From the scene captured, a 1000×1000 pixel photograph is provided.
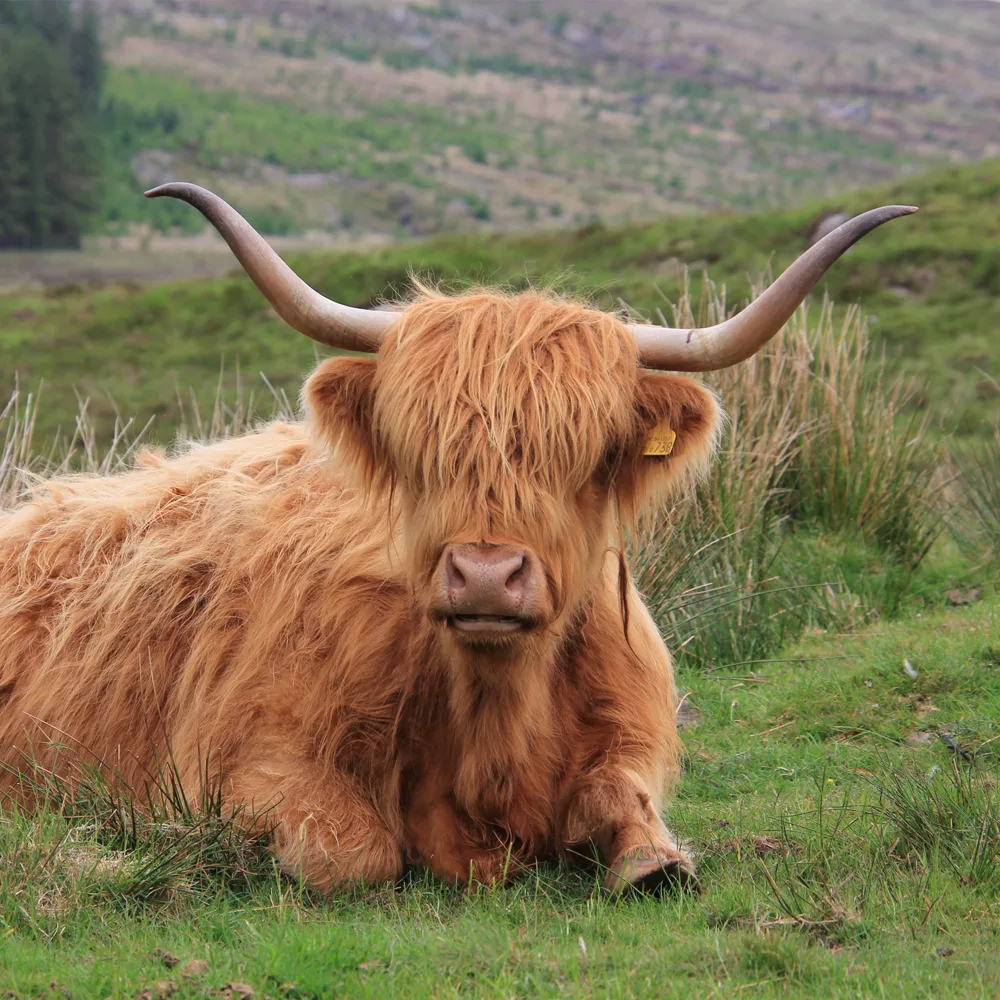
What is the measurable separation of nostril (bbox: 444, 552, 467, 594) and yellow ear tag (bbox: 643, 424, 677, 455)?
66cm

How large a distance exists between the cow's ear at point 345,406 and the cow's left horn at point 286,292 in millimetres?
63

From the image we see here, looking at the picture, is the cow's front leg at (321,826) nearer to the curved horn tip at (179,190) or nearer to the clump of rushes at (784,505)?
the curved horn tip at (179,190)

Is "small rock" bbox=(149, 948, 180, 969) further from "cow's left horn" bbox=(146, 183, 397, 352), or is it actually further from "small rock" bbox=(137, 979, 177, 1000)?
"cow's left horn" bbox=(146, 183, 397, 352)

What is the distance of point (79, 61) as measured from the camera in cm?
A: 8094

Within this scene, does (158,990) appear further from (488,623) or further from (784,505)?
(784,505)

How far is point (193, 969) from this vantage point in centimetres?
250

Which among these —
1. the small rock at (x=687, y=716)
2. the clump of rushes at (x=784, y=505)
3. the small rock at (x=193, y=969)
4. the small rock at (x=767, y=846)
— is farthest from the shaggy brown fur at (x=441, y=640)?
the clump of rushes at (x=784, y=505)

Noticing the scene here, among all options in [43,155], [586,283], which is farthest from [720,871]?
[43,155]

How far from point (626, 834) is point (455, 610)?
767 mm

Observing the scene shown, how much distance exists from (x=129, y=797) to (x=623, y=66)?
163734mm

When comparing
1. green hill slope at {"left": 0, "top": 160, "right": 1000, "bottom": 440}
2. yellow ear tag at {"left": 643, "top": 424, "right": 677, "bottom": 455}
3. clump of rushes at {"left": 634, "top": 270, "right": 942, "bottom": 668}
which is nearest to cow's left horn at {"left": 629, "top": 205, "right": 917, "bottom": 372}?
yellow ear tag at {"left": 643, "top": 424, "right": 677, "bottom": 455}

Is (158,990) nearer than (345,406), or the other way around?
(158,990)

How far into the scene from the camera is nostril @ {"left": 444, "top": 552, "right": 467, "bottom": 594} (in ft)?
9.23

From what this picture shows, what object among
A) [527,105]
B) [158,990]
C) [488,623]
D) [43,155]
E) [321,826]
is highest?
[488,623]
